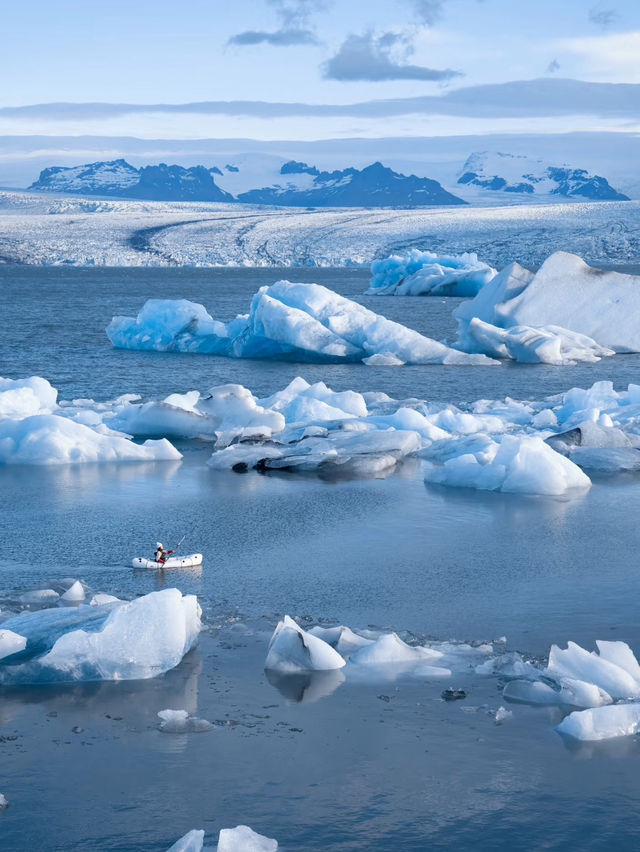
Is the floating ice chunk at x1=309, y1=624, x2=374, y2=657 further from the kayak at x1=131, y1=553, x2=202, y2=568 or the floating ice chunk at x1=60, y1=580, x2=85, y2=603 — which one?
the kayak at x1=131, y1=553, x2=202, y2=568

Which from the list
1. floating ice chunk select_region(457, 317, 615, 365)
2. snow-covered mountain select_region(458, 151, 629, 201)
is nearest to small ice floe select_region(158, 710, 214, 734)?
floating ice chunk select_region(457, 317, 615, 365)

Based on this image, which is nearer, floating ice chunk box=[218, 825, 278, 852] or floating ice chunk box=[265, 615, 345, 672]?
floating ice chunk box=[218, 825, 278, 852]

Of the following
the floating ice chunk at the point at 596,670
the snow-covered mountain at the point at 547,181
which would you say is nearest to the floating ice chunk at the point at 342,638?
the floating ice chunk at the point at 596,670

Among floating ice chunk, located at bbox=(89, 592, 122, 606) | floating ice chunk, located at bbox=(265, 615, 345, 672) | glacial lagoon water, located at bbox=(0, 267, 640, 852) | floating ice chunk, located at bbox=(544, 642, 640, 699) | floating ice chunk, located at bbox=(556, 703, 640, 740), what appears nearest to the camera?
glacial lagoon water, located at bbox=(0, 267, 640, 852)

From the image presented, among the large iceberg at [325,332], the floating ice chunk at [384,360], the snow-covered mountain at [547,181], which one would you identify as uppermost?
the snow-covered mountain at [547,181]

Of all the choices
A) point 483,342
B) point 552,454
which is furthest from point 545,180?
point 552,454

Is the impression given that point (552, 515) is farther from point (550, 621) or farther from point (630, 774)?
point (630, 774)

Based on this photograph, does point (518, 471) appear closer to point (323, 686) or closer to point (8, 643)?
point (323, 686)

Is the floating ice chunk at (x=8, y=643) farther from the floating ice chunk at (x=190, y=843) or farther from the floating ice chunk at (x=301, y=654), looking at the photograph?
the floating ice chunk at (x=190, y=843)
